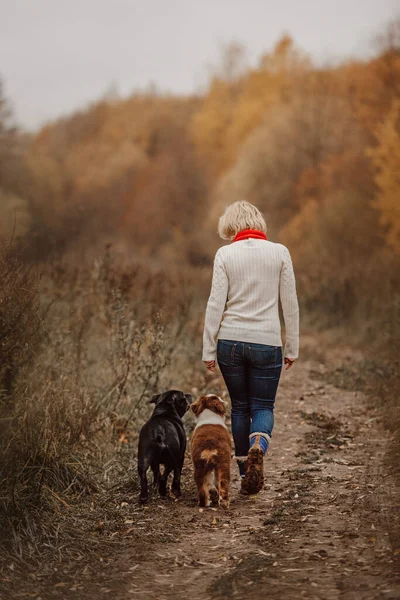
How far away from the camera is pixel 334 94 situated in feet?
104

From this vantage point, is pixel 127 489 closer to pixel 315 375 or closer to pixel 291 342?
pixel 291 342

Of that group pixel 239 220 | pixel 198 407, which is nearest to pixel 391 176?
pixel 239 220

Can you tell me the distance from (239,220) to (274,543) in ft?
7.63

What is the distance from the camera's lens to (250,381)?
5711 millimetres

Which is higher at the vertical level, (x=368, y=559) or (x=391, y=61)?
(x=391, y=61)

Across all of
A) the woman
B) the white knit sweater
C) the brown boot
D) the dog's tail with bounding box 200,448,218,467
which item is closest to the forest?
the dog's tail with bounding box 200,448,218,467

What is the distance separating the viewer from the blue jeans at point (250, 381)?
5.57 meters

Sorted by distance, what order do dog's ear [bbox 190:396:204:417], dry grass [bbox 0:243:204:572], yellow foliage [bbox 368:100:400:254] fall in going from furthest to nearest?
yellow foliage [bbox 368:100:400:254]
dog's ear [bbox 190:396:204:417]
dry grass [bbox 0:243:204:572]

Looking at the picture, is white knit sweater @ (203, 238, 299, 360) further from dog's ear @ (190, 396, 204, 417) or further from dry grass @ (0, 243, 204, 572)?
dry grass @ (0, 243, 204, 572)

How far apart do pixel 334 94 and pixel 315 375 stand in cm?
2220

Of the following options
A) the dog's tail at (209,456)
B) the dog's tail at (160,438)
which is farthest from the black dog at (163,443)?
the dog's tail at (209,456)

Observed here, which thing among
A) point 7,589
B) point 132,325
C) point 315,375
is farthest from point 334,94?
point 7,589

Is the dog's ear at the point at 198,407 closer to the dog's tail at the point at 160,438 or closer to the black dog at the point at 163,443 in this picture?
the black dog at the point at 163,443

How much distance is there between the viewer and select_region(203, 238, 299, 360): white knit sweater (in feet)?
18.3
